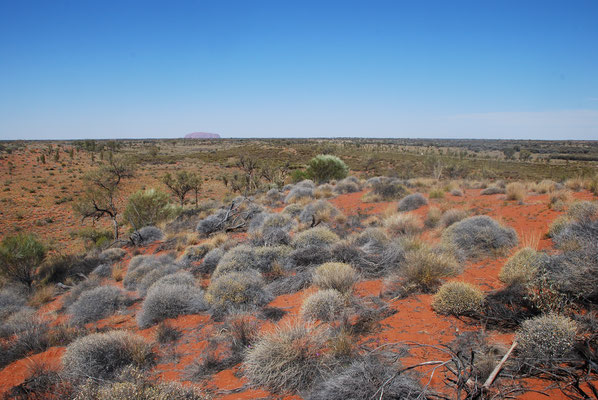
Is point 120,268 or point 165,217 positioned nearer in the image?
point 120,268

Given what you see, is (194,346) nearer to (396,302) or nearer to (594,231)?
(396,302)

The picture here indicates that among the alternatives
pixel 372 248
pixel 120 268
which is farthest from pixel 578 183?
pixel 120 268

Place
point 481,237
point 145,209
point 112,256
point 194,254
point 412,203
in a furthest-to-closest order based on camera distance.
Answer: point 145,209 < point 112,256 < point 412,203 < point 194,254 < point 481,237

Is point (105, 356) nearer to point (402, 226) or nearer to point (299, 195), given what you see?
point (402, 226)

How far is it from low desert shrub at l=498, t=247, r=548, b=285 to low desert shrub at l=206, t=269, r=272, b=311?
467 centimetres

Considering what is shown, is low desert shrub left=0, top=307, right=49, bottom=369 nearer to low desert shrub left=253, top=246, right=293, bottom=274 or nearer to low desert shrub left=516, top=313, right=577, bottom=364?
low desert shrub left=253, top=246, right=293, bottom=274

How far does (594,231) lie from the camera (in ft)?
18.7

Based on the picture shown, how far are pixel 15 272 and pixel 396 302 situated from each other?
15317 mm

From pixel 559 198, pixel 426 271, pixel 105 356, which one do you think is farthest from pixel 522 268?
pixel 559 198

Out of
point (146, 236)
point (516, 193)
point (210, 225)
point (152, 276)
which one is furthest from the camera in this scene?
point (146, 236)

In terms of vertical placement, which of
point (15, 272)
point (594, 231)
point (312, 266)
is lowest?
point (15, 272)

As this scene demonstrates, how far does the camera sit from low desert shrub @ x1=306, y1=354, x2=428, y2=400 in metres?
2.84

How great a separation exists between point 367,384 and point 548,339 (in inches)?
84.1

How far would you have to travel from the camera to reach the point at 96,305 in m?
7.23
